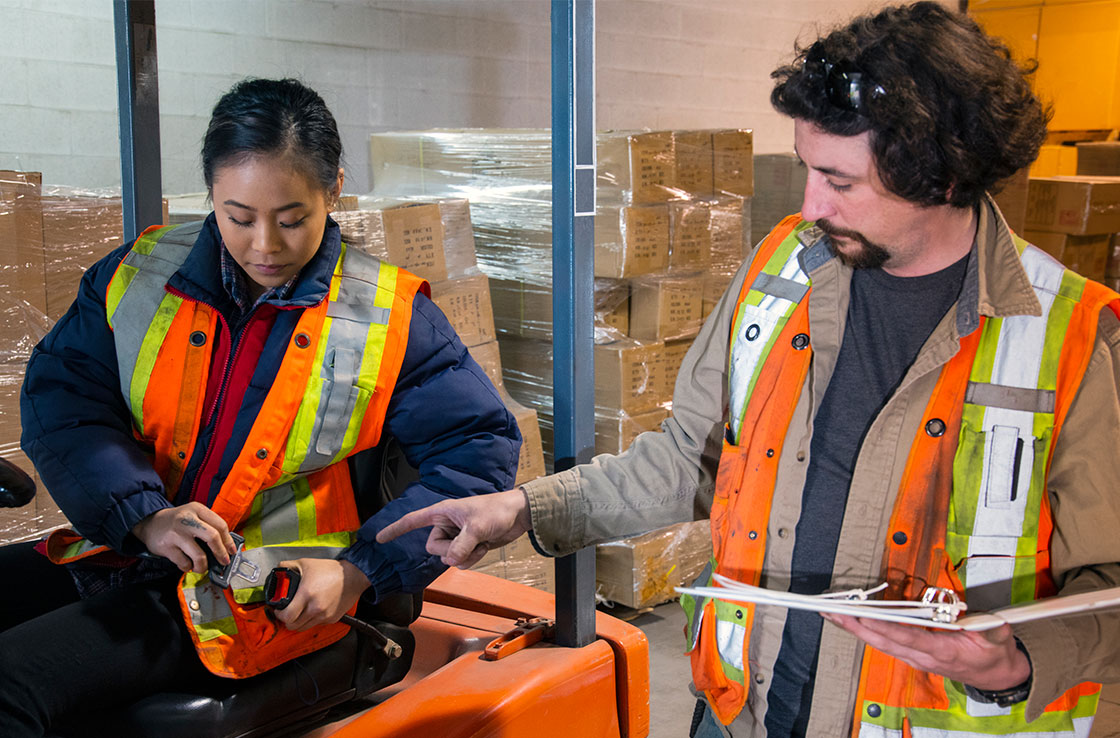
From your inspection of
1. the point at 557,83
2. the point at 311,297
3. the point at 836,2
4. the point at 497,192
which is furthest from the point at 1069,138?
the point at 311,297

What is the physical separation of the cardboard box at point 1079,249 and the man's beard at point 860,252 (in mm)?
5170

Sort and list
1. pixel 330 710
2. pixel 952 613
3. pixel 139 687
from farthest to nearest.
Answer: pixel 330 710, pixel 139 687, pixel 952 613

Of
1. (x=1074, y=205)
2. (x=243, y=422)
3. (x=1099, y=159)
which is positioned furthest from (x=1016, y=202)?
(x=243, y=422)

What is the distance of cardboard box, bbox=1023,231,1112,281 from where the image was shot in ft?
19.5

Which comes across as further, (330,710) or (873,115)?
(330,710)

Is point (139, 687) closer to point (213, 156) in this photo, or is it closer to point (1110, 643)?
point (213, 156)

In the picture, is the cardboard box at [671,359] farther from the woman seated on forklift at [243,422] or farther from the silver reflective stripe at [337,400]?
the silver reflective stripe at [337,400]

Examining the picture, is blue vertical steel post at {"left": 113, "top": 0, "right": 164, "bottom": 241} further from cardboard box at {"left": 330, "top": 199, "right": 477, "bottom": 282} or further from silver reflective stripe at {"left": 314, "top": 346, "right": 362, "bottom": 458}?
silver reflective stripe at {"left": 314, "top": 346, "right": 362, "bottom": 458}

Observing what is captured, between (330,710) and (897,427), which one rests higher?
(897,427)

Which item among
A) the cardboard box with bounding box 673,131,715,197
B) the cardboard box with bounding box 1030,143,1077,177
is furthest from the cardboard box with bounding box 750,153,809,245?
the cardboard box with bounding box 1030,143,1077,177

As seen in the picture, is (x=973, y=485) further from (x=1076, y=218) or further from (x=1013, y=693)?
(x=1076, y=218)

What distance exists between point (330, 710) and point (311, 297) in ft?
2.55

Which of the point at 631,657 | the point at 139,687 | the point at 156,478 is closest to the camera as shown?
the point at 139,687

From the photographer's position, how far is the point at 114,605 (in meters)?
1.61
